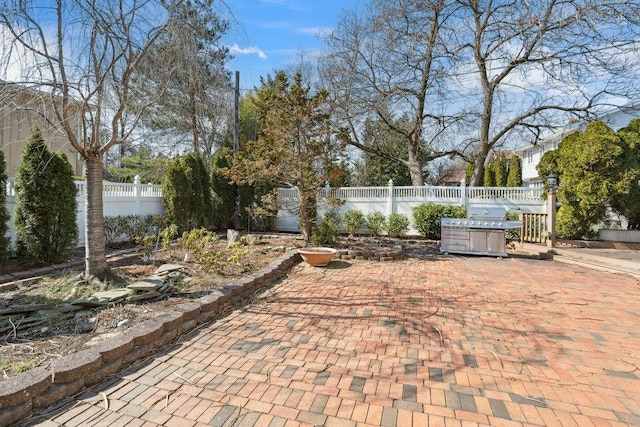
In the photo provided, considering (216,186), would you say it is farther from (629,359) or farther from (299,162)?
(629,359)

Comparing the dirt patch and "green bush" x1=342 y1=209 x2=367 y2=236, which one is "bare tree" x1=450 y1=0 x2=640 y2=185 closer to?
"green bush" x1=342 y1=209 x2=367 y2=236

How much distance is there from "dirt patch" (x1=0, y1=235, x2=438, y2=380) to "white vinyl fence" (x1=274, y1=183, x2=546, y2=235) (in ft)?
16.7

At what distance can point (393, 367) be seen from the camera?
2.43 m

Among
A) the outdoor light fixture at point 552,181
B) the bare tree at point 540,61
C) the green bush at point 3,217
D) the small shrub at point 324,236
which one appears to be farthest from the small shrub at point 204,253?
the bare tree at point 540,61

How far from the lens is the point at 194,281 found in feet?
14.2

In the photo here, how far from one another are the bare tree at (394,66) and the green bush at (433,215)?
253cm

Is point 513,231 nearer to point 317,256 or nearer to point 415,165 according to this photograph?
point 415,165

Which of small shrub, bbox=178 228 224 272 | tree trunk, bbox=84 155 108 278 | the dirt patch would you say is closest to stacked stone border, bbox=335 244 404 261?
the dirt patch

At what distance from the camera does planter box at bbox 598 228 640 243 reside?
25.9 feet

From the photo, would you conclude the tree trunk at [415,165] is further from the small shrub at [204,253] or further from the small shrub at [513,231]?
the small shrub at [204,253]

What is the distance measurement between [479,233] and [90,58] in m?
7.74

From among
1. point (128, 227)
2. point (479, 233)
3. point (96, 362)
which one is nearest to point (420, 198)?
point (479, 233)

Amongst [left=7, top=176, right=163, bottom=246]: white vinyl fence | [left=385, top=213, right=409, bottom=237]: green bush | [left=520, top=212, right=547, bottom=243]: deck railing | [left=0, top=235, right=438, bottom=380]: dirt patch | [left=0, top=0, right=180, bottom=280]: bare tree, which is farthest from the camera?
[left=385, top=213, right=409, bottom=237]: green bush

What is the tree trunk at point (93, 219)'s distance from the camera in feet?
13.2
